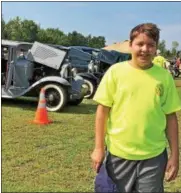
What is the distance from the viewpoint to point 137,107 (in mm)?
2457

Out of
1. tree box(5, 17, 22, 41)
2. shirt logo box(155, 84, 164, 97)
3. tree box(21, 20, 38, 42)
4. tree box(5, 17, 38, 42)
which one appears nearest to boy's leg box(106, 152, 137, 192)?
shirt logo box(155, 84, 164, 97)

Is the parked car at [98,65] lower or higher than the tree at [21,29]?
lower

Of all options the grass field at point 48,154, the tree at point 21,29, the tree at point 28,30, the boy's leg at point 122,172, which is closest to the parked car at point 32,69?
the grass field at point 48,154

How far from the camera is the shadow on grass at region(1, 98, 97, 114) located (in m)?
9.42

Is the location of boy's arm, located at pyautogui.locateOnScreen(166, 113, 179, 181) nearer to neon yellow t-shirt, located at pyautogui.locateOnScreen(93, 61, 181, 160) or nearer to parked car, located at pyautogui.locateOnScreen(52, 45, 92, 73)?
neon yellow t-shirt, located at pyautogui.locateOnScreen(93, 61, 181, 160)

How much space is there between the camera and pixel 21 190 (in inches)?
150

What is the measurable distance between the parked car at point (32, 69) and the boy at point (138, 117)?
263 inches

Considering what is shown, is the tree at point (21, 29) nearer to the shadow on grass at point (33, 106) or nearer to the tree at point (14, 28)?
the tree at point (14, 28)

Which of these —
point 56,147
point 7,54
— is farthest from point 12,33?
point 56,147

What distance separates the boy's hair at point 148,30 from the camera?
2471 mm

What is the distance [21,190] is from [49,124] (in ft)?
11.6

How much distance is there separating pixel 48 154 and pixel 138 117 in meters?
2.95

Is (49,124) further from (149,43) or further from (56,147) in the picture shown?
(149,43)

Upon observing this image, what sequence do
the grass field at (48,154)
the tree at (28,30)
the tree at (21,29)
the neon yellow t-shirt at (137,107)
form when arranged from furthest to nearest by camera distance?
the tree at (28,30) < the tree at (21,29) < the grass field at (48,154) < the neon yellow t-shirt at (137,107)
